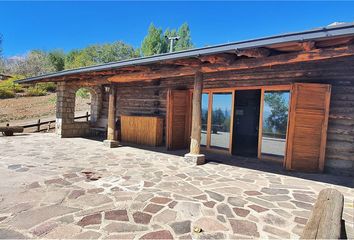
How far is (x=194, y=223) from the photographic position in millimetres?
2537

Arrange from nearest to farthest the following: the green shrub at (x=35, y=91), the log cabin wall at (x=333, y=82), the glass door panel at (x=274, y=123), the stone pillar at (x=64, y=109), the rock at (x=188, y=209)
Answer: the rock at (x=188, y=209)
the log cabin wall at (x=333, y=82)
the glass door panel at (x=274, y=123)
the stone pillar at (x=64, y=109)
the green shrub at (x=35, y=91)

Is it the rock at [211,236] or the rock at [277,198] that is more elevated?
the rock at [277,198]

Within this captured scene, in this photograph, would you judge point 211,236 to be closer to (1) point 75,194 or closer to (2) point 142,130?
A: (1) point 75,194

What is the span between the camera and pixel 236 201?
3.21 metres

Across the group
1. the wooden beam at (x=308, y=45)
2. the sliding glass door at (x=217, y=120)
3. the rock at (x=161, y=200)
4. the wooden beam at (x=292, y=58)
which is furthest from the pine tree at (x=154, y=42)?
the rock at (x=161, y=200)

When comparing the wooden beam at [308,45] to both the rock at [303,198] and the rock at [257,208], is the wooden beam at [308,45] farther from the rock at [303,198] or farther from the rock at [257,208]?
the rock at [257,208]

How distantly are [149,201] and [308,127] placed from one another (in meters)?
4.20

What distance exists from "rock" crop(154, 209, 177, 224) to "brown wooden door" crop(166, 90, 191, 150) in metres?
4.36

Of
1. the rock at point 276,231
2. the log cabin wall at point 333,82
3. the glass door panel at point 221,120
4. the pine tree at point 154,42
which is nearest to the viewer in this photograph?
the rock at point 276,231

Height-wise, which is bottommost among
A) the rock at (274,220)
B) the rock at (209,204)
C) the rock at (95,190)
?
the rock at (95,190)

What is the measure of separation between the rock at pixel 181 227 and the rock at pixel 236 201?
2.91ft

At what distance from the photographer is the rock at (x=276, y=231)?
2332 millimetres

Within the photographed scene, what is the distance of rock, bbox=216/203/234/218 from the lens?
9.12ft

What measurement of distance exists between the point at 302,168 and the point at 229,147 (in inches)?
85.1
